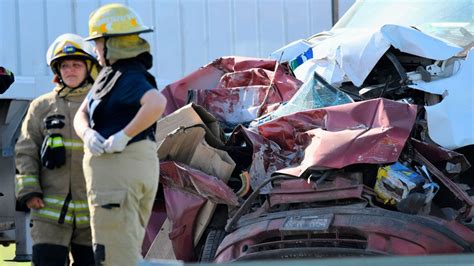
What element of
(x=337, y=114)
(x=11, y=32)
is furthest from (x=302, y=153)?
(x=11, y=32)

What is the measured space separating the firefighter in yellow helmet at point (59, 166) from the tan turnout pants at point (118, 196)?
16.0 inches

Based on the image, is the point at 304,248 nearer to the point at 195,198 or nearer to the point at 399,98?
the point at 195,198

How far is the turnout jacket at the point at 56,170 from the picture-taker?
5320 mm

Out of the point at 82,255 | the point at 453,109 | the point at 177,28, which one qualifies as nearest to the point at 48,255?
the point at 82,255

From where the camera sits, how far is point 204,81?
26.1 feet

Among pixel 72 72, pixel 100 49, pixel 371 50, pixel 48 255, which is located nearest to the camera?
pixel 100 49

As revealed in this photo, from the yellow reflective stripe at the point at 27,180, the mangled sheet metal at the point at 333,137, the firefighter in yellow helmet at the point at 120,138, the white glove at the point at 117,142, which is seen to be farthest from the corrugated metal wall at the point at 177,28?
the white glove at the point at 117,142

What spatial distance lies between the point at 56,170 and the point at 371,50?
2.61 m

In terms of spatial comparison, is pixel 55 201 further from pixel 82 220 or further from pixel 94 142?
pixel 94 142

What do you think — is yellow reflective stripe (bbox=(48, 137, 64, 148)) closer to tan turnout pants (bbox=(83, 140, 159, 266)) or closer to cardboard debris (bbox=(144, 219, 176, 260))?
tan turnout pants (bbox=(83, 140, 159, 266))

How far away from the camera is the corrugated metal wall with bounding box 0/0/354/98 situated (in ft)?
28.2

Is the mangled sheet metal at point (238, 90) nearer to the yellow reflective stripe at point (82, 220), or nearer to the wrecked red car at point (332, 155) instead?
the wrecked red car at point (332, 155)

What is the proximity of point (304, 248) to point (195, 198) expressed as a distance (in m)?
0.95

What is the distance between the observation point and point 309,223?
582cm
